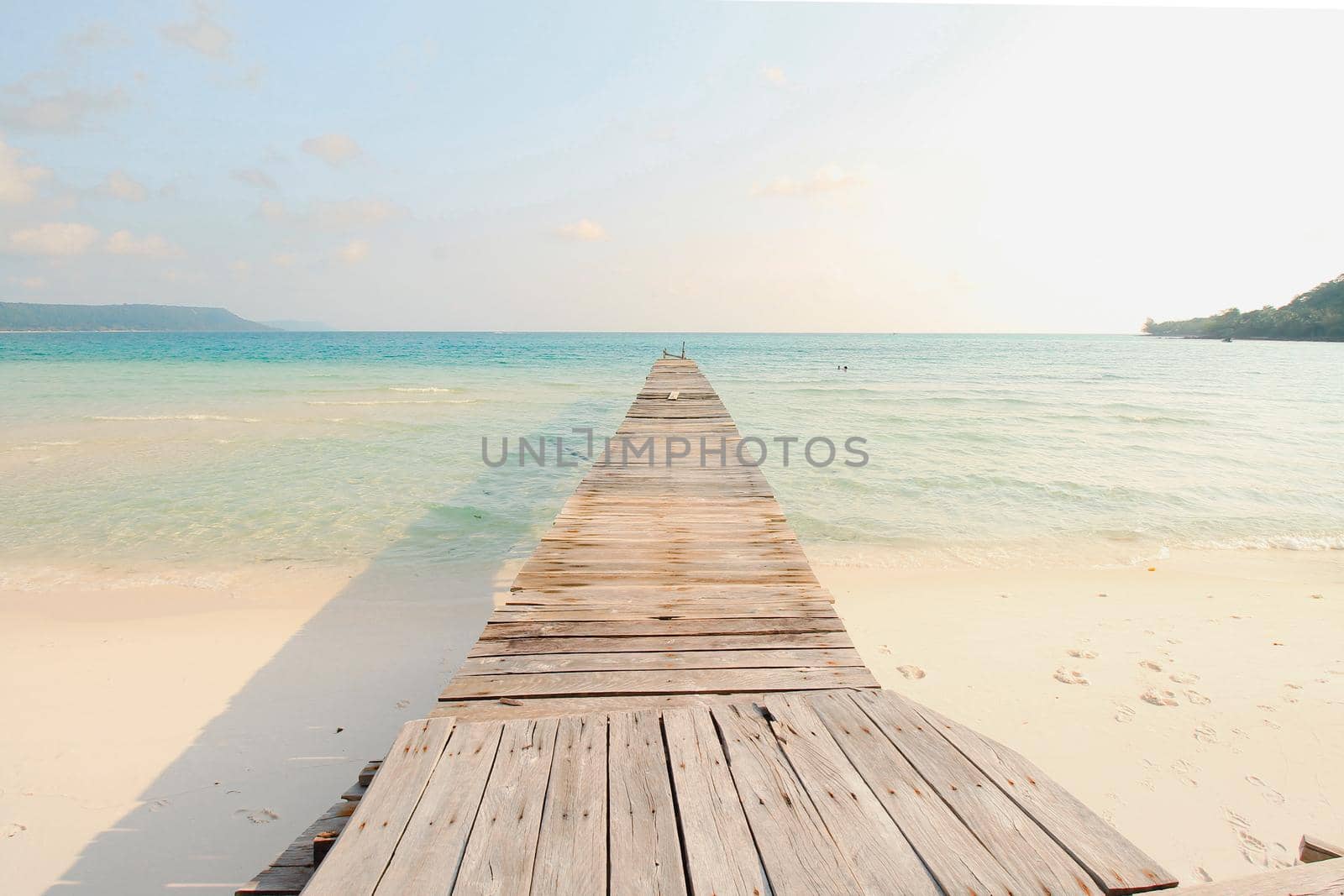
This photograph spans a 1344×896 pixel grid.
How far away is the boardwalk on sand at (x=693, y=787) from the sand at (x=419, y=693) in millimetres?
1682

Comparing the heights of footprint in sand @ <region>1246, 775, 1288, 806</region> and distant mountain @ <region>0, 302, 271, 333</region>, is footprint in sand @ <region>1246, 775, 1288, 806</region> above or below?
below

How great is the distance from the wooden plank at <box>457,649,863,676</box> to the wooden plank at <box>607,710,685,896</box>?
1.82ft

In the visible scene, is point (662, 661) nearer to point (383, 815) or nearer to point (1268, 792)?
point (383, 815)

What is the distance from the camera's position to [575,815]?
166 cm

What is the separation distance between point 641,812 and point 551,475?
30.4ft

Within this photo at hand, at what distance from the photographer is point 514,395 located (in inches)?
928

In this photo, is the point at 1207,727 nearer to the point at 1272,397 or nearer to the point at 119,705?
the point at 119,705

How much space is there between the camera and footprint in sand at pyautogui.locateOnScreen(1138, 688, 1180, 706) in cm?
405

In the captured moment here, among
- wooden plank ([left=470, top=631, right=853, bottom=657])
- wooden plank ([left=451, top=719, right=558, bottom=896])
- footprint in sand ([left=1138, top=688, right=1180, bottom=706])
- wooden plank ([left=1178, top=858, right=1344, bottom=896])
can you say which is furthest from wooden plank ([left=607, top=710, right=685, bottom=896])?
footprint in sand ([left=1138, top=688, right=1180, bottom=706])

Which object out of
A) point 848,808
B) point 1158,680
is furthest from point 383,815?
point 1158,680

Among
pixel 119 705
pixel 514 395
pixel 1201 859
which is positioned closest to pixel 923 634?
pixel 1201 859

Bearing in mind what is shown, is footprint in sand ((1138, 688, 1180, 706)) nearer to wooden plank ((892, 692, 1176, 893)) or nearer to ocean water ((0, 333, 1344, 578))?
ocean water ((0, 333, 1344, 578))

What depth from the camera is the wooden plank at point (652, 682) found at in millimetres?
2479

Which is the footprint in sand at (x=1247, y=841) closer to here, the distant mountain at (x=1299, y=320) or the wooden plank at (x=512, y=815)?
the wooden plank at (x=512, y=815)
